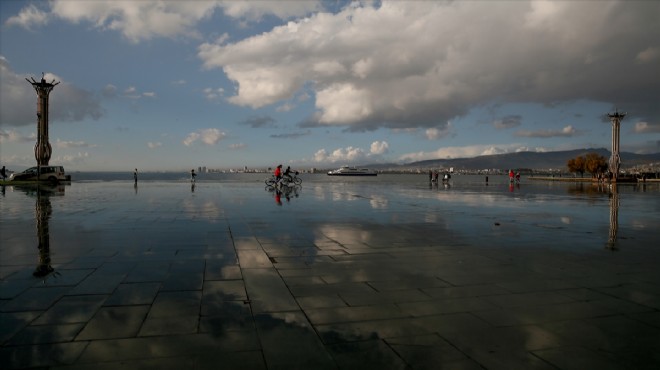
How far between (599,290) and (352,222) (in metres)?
7.52

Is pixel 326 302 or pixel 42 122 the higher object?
pixel 42 122

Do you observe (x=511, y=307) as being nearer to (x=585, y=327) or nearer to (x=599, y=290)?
(x=585, y=327)

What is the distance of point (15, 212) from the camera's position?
14953mm

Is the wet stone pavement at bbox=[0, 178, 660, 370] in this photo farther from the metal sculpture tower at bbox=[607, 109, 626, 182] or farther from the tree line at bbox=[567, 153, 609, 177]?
the tree line at bbox=[567, 153, 609, 177]

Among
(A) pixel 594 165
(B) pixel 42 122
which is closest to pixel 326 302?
(B) pixel 42 122

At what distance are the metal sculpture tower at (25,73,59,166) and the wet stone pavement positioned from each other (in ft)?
133

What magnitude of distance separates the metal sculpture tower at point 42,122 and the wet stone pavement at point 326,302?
133 ft

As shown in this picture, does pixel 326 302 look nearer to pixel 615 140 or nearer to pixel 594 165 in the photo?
pixel 615 140

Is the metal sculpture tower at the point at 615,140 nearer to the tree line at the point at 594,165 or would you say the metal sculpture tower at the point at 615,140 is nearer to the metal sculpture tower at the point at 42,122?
the tree line at the point at 594,165

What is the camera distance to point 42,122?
43.6m

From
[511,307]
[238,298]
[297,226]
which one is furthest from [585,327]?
[297,226]

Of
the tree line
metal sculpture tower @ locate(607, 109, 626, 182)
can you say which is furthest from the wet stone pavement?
the tree line

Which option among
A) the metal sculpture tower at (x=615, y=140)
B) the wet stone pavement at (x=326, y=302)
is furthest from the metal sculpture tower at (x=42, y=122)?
the metal sculpture tower at (x=615, y=140)

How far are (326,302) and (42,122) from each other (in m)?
49.1
